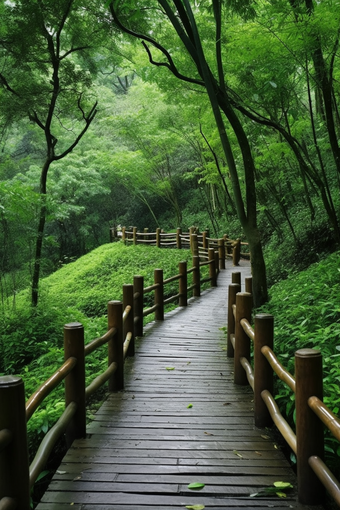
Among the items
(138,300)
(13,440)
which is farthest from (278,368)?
(138,300)

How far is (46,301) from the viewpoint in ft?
31.1

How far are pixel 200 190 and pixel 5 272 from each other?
17.7 meters

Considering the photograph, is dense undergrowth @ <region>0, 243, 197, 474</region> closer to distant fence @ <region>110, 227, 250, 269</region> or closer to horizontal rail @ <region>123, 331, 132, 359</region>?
horizontal rail @ <region>123, 331, 132, 359</region>

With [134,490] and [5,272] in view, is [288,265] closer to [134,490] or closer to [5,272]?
[5,272]

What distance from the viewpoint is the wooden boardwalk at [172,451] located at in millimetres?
2490

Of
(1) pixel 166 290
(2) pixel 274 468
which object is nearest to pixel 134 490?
(2) pixel 274 468

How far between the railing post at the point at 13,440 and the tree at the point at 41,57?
6.80m

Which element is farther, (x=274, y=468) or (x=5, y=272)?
(x=5, y=272)

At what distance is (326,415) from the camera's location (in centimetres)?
213

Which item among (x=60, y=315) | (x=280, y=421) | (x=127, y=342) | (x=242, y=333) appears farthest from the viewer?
(x=60, y=315)

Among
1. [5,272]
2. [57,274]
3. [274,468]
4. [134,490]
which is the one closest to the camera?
[134,490]

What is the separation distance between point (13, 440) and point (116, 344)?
7.27 ft

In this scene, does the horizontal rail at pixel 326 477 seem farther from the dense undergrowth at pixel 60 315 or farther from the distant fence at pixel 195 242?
the distant fence at pixel 195 242

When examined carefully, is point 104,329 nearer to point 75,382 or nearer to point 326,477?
point 75,382
